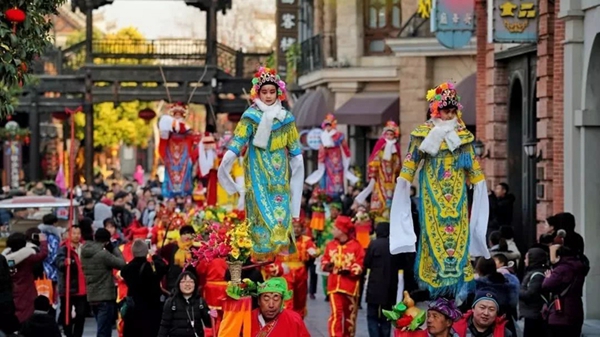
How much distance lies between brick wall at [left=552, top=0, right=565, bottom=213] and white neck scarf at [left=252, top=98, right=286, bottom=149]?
872 cm

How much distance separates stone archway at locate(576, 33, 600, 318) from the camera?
73.7ft

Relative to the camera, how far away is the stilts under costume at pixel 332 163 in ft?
109

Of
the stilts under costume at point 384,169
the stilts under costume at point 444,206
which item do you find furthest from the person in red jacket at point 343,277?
the stilts under costume at point 384,169

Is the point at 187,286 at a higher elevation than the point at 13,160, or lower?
lower

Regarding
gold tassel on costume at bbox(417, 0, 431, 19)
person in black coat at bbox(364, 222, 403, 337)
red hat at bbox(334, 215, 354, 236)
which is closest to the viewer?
person in black coat at bbox(364, 222, 403, 337)

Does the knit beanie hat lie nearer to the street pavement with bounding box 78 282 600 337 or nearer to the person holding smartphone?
the person holding smartphone

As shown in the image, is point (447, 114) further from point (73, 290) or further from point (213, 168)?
point (213, 168)

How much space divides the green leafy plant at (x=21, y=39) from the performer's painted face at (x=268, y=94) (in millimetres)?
2446

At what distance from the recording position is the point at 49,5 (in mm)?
17531

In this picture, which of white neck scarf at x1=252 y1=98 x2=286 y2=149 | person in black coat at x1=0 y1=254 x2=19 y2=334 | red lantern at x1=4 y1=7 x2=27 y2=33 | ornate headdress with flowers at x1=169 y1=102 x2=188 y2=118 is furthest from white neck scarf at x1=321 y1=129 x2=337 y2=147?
white neck scarf at x1=252 y1=98 x2=286 y2=149

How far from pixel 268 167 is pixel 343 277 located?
12.6ft

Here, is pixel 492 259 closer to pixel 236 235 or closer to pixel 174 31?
pixel 236 235

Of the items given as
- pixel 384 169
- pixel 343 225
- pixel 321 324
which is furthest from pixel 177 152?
pixel 343 225

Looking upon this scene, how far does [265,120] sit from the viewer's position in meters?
15.8
